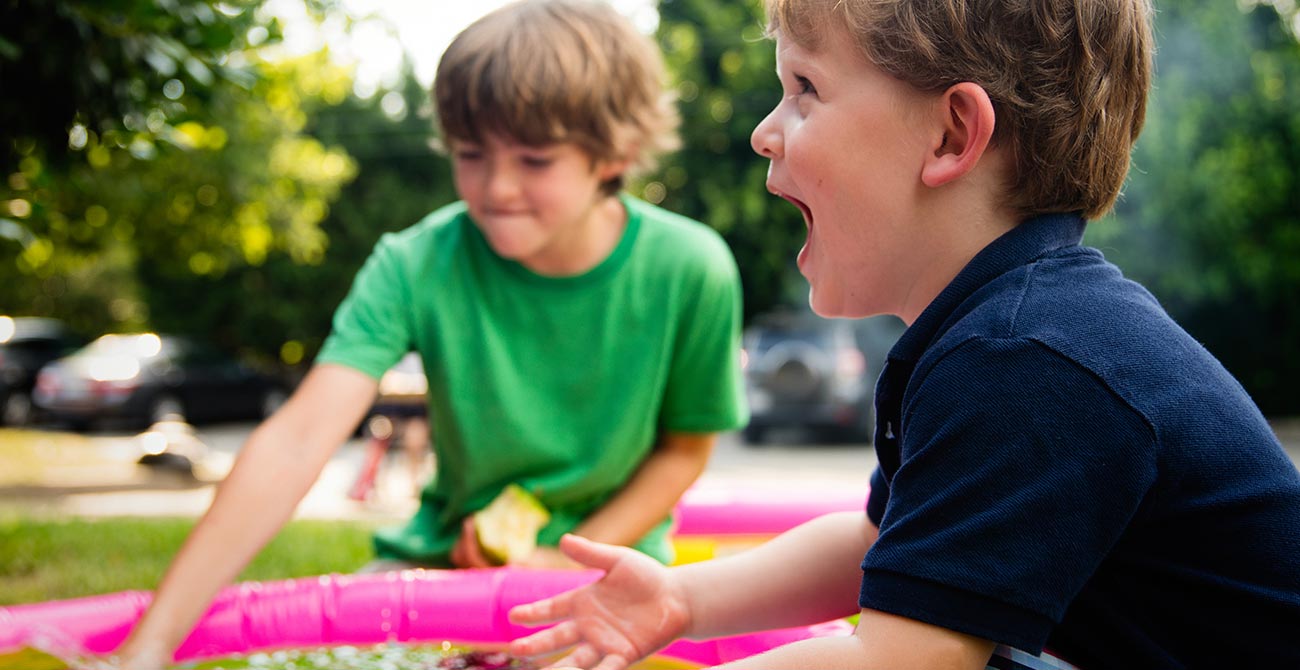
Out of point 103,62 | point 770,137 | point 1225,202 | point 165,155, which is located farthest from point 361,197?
point 770,137

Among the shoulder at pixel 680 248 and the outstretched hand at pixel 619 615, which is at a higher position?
the shoulder at pixel 680 248

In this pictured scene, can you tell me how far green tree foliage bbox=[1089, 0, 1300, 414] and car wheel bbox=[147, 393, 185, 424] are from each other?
40.9 ft

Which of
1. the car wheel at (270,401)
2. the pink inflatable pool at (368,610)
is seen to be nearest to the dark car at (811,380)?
the car wheel at (270,401)

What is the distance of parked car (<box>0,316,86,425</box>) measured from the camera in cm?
1712

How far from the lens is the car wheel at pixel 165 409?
610 inches

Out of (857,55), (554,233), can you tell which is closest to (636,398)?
(554,233)

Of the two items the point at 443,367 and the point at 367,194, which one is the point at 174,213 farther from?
the point at 367,194

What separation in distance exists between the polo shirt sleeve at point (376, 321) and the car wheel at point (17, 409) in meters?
17.1

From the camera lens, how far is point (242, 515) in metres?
1.89

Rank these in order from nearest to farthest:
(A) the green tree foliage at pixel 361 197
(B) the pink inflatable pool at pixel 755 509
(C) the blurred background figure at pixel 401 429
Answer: (B) the pink inflatable pool at pixel 755 509 → (C) the blurred background figure at pixel 401 429 → (A) the green tree foliage at pixel 361 197

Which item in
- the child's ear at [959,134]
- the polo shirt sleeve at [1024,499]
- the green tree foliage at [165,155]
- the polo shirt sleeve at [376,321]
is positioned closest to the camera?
the polo shirt sleeve at [1024,499]

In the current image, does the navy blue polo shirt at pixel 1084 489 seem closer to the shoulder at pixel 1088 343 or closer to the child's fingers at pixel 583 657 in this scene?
the shoulder at pixel 1088 343

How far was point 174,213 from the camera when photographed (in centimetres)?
927

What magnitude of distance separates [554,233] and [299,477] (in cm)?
70
